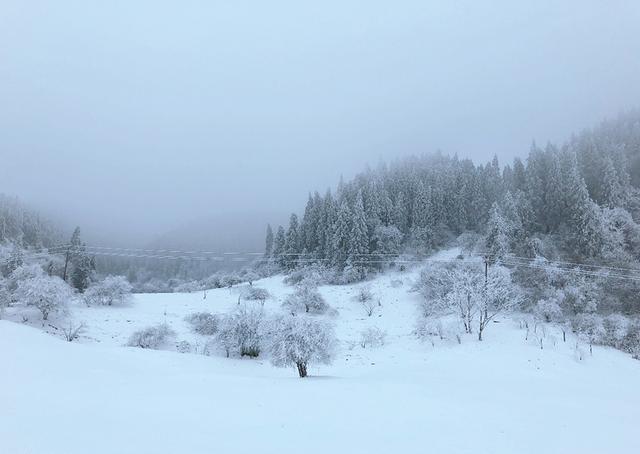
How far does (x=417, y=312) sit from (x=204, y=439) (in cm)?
4117

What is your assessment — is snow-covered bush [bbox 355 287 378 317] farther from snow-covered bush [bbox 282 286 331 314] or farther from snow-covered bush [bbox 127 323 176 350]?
snow-covered bush [bbox 127 323 176 350]

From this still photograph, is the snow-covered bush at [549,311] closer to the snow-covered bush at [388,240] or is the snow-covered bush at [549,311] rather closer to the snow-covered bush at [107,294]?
the snow-covered bush at [388,240]

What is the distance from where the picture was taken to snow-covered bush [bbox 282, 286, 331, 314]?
168 ft

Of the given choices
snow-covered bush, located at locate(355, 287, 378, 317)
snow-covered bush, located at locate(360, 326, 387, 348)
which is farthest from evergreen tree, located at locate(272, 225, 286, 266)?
snow-covered bush, located at locate(360, 326, 387, 348)

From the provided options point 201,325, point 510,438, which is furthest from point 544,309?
point 201,325

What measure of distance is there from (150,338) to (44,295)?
1338 cm

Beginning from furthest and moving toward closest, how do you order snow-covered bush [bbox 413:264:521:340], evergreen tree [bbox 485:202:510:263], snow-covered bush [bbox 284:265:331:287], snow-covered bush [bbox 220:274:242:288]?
snow-covered bush [bbox 220:274:242:288] < snow-covered bush [bbox 284:265:331:287] < evergreen tree [bbox 485:202:510:263] < snow-covered bush [bbox 413:264:521:340]

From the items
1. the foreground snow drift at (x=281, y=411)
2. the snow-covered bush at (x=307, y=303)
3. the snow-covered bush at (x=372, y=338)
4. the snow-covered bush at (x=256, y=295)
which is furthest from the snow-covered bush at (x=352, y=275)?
the foreground snow drift at (x=281, y=411)

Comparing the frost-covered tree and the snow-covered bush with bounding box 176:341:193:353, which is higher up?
the frost-covered tree

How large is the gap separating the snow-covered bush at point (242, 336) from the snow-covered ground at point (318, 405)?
2.73 metres

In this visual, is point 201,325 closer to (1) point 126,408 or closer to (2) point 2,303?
(2) point 2,303

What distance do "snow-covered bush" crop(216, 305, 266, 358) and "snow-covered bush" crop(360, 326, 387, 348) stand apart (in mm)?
11103

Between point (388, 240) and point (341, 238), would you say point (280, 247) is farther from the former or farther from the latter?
point (388, 240)

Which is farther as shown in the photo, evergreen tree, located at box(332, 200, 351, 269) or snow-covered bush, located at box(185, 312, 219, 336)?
evergreen tree, located at box(332, 200, 351, 269)
